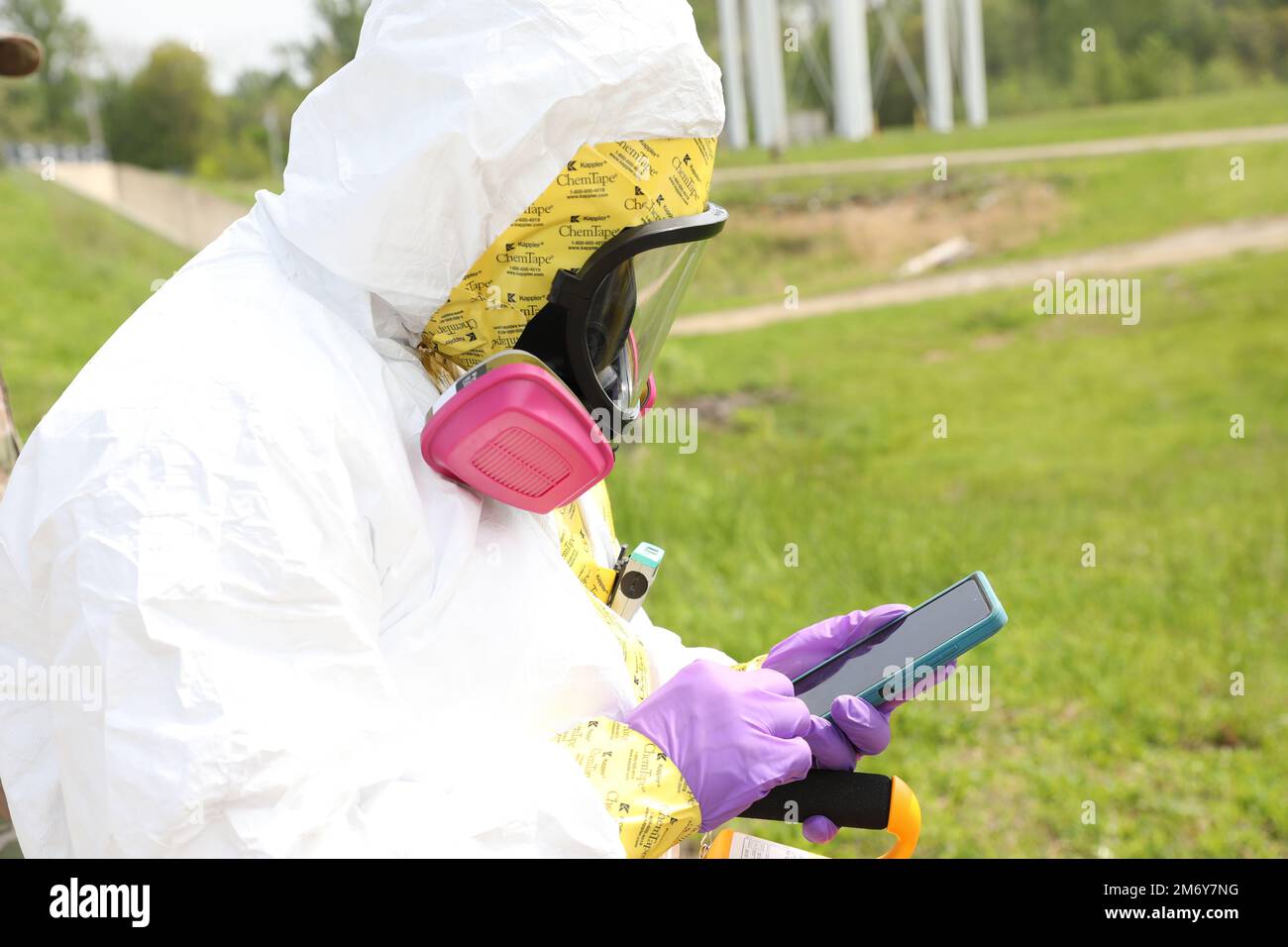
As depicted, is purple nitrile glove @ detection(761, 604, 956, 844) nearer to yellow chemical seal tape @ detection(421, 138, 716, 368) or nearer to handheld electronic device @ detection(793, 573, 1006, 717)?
handheld electronic device @ detection(793, 573, 1006, 717)

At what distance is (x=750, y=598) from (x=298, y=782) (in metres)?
4.08

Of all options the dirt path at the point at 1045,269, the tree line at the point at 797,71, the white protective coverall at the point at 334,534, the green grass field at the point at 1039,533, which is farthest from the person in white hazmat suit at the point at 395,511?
the dirt path at the point at 1045,269

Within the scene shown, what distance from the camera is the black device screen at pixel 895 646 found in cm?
182

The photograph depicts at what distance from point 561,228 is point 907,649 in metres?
0.87

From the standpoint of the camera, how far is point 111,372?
1271 millimetres

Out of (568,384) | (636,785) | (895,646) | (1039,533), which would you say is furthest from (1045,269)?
(636,785)

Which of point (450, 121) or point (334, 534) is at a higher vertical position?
point (450, 121)

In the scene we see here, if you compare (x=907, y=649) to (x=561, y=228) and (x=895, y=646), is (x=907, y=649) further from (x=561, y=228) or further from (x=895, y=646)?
(x=561, y=228)

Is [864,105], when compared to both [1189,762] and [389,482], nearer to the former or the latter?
[1189,762]

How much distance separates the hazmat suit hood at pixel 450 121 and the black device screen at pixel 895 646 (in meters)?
0.89

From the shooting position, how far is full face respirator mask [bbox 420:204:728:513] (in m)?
1.45

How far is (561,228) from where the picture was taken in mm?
1575

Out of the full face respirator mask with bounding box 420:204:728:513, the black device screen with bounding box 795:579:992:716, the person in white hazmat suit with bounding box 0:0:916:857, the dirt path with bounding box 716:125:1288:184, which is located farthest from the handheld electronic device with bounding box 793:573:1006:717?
the dirt path with bounding box 716:125:1288:184

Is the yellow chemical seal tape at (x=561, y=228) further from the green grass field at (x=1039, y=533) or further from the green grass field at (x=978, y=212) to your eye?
the green grass field at (x=978, y=212)
